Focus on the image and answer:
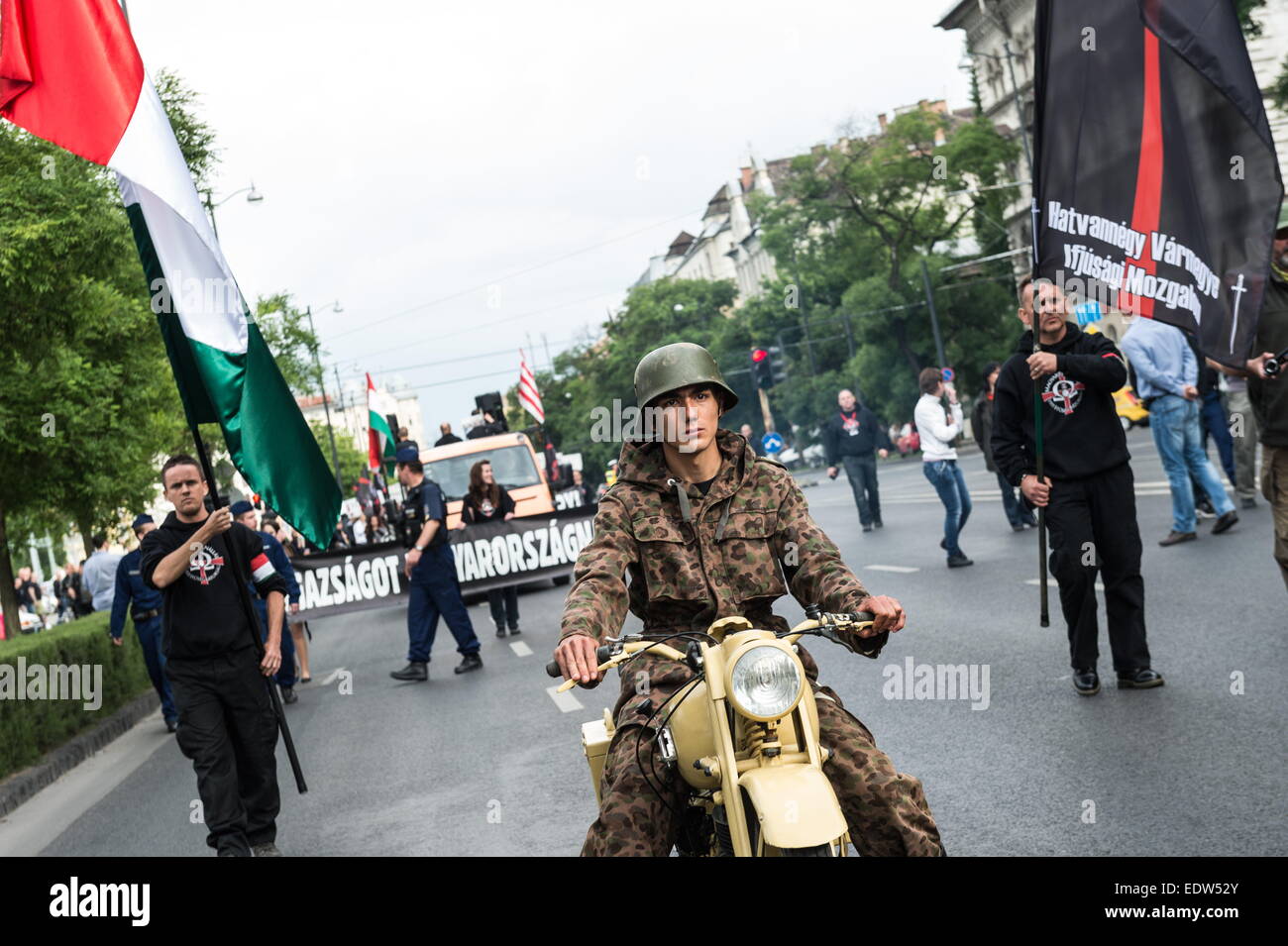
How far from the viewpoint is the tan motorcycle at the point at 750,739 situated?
3506mm

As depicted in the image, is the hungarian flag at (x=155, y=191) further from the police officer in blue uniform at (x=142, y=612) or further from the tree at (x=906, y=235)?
the tree at (x=906, y=235)

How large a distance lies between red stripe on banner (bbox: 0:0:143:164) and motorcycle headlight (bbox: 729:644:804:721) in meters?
4.65

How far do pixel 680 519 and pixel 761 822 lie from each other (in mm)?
1195

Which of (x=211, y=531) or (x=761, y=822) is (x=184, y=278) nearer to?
(x=211, y=531)

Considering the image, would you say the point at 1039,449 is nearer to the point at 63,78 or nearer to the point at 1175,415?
the point at 63,78

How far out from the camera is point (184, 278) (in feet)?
22.9

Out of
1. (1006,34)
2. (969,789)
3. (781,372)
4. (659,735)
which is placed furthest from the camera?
(1006,34)

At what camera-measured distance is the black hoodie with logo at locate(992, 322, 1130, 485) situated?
747cm

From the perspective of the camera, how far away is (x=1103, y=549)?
7.64 meters

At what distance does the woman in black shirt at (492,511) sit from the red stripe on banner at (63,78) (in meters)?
10.2

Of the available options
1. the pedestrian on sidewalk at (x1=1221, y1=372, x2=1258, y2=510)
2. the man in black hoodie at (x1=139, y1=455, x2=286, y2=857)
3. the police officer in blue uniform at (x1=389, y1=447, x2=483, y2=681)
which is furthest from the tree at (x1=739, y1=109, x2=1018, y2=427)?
the man in black hoodie at (x1=139, y1=455, x2=286, y2=857)

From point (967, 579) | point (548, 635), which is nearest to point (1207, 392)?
point (967, 579)
